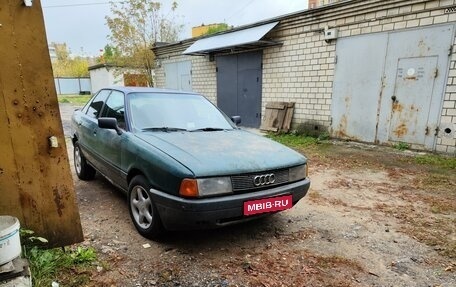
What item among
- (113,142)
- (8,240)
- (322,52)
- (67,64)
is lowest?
(8,240)

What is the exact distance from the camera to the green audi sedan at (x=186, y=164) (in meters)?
2.44

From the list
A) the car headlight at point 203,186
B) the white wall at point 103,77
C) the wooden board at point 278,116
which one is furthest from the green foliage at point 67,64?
the car headlight at point 203,186

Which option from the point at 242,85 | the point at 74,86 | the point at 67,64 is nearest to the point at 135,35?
the point at 242,85

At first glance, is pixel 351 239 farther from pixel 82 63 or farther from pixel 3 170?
pixel 82 63

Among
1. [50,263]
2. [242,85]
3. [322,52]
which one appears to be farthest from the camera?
[242,85]

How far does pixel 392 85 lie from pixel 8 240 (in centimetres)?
732

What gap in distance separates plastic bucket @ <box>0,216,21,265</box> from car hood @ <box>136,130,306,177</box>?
120cm

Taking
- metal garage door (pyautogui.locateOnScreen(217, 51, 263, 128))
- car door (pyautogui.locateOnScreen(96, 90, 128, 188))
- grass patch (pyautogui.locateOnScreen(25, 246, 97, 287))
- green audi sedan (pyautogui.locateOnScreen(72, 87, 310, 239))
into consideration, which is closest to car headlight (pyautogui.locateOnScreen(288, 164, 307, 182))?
green audi sedan (pyautogui.locateOnScreen(72, 87, 310, 239))

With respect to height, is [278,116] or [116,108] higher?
[116,108]

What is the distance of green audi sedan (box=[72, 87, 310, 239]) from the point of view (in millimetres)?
2443

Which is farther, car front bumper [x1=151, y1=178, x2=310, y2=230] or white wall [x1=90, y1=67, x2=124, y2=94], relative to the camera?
white wall [x1=90, y1=67, x2=124, y2=94]

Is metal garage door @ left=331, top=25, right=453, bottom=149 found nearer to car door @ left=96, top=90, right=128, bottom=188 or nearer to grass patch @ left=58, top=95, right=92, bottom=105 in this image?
car door @ left=96, top=90, right=128, bottom=188

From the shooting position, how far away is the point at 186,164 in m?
2.48

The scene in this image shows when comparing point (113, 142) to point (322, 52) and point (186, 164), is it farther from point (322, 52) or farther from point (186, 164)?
point (322, 52)
